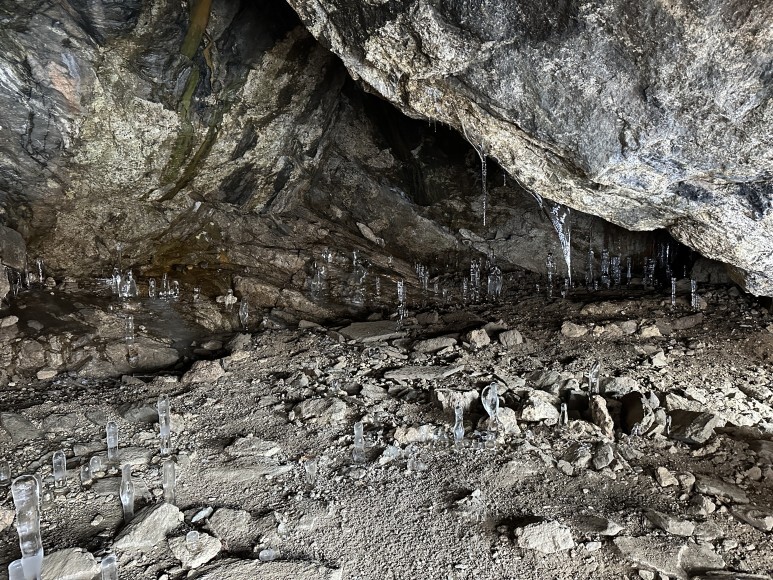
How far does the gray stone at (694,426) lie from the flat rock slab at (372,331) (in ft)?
13.2

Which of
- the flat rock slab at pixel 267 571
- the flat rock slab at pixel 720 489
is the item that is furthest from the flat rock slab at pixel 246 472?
the flat rock slab at pixel 720 489

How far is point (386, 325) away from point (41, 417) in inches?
188

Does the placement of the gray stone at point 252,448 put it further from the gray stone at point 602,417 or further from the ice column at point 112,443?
the gray stone at point 602,417

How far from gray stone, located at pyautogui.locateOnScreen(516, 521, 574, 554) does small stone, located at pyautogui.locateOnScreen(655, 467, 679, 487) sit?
1.09m

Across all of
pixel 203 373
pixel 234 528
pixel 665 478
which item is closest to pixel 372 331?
pixel 203 373

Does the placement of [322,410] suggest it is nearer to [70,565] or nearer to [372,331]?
[70,565]

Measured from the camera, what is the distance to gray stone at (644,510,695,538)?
376 centimetres

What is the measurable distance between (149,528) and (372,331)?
4981 millimetres

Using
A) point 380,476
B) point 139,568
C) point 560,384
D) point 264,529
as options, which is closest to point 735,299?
point 560,384

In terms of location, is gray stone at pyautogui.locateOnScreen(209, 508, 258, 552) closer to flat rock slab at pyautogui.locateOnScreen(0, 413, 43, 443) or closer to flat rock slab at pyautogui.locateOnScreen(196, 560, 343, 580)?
flat rock slab at pyautogui.locateOnScreen(196, 560, 343, 580)

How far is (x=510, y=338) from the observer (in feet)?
24.7

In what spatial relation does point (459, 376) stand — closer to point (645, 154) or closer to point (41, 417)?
point (645, 154)

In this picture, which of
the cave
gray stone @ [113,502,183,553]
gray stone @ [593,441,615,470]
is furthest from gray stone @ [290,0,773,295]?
gray stone @ [113,502,183,553]

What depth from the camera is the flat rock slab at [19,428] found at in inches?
207
